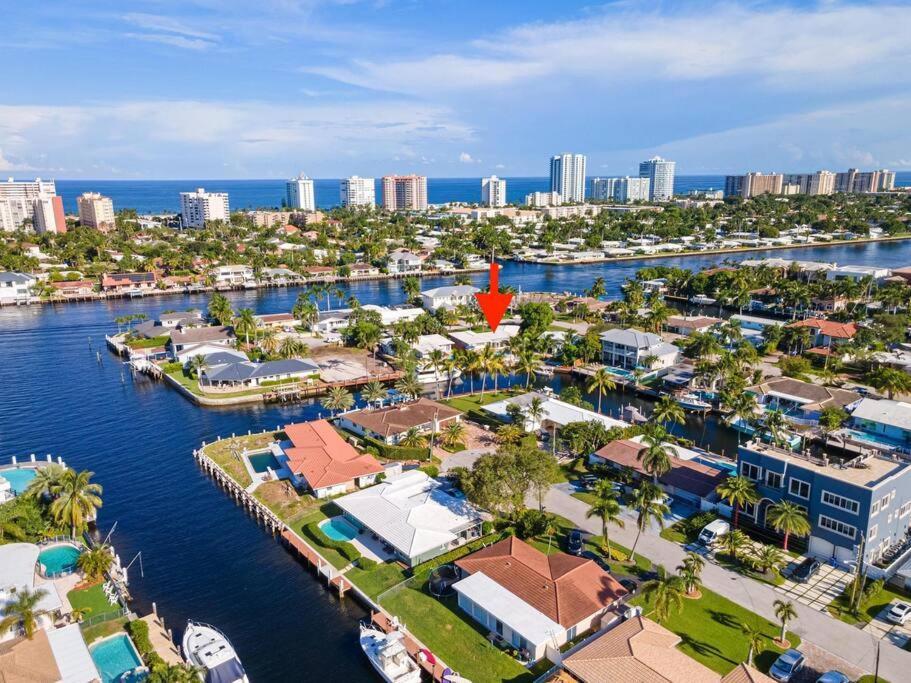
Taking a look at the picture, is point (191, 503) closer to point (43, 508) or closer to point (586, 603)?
point (43, 508)

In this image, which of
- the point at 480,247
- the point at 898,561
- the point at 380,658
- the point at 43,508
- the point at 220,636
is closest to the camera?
the point at 380,658

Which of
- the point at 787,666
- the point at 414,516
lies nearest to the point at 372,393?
the point at 414,516

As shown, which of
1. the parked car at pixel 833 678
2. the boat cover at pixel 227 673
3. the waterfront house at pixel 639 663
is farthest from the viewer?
the boat cover at pixel 227 673

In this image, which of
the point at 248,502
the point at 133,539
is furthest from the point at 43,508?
the point at 248,502

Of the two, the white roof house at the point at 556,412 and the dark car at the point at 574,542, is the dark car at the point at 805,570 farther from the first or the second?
the white roof house at the point at 556,412

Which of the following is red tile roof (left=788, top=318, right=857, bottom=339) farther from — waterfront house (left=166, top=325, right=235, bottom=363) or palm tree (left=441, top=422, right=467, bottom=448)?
waterfront house (left=166, top=325, right=235, bottom=363)

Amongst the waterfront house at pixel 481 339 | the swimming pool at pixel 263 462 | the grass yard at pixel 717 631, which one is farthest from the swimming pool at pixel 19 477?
the waterfront house at pixel 481 339
